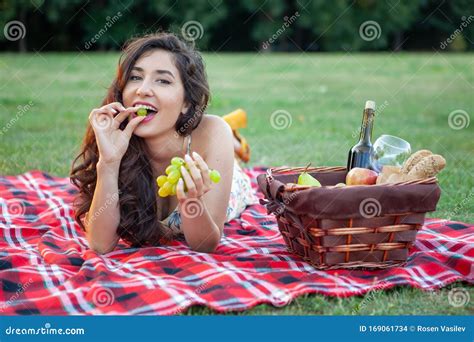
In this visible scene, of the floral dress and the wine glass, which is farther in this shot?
the floral dress

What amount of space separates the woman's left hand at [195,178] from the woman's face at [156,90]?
38 centimetres

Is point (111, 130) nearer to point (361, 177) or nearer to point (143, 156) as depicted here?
point (143, 156)

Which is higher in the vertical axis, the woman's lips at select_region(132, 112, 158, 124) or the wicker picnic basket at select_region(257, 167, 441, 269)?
the woman's lips at select_region(132, 112, 158, 124)

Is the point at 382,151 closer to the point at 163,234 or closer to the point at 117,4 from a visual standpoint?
the point at 163,234

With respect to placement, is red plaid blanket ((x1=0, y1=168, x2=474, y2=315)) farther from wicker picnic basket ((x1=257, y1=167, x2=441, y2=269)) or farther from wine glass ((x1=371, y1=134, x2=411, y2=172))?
wine glass ((x1=371, y1=134, x2=411, y2=172))

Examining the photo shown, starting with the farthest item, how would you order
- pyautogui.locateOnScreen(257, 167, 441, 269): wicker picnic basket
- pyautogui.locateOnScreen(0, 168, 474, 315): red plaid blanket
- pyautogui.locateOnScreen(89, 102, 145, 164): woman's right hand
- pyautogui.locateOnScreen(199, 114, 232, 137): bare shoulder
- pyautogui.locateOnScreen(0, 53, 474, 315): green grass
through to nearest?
pyautogui.locateOnScreen(0, 53, 474, 315): green grass → pyautogui.locateOnScreen(199, 114, 232, 137): bare shoulder → pyautogui.locateOnScreen(89, 102, 145, 164): woman's right hand → pyautogui.locateOnScreen(257, 167, 441, 269): wicker picnic basket → pyautogui.locateOnScreen(0, 168, 474, 315): red plaid blanket

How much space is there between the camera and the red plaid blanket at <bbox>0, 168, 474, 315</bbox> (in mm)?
2090

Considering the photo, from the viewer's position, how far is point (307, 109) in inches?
288

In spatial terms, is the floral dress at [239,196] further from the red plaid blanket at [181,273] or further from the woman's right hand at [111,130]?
the woman's right hand at [111,130]

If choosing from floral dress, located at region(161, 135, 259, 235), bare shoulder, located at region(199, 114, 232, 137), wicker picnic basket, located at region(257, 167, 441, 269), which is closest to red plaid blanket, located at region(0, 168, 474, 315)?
wicker picnic basket, located at region(257, 167, 441, 269)

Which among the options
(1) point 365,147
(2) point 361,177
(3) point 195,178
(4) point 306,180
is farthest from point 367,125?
(3) point 195,178

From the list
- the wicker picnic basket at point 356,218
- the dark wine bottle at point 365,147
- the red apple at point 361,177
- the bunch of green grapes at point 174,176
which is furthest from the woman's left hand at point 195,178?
the dark wine bottle at point 365,147

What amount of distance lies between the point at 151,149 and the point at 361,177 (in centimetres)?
84

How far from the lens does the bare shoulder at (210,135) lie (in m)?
2.64
